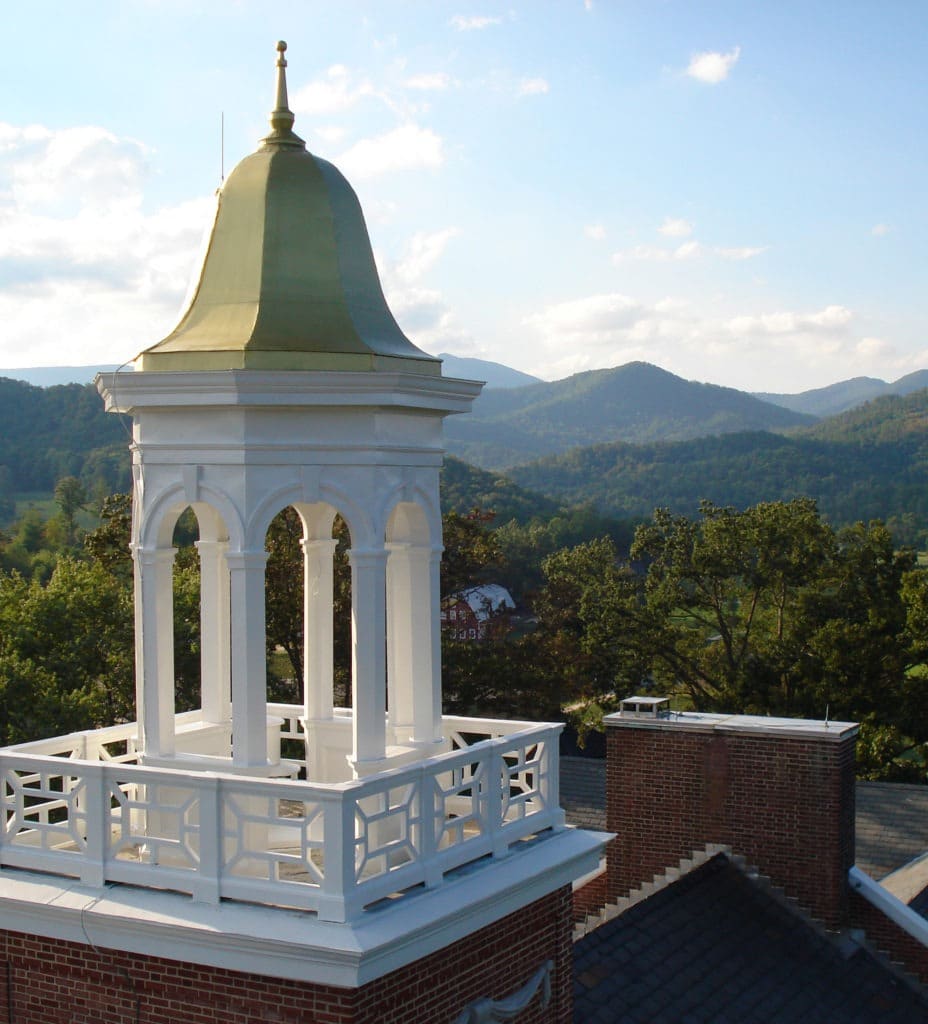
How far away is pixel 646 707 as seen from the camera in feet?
46.0

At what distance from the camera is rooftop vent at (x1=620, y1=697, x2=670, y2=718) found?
13.6m

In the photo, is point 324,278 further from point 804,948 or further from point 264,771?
point 804,948

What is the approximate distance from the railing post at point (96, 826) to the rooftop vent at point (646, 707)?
726 centimetres

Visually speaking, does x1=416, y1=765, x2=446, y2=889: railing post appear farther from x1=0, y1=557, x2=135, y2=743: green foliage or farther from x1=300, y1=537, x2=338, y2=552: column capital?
x1=0, y1=557, x2=135, y2=743: green foliage

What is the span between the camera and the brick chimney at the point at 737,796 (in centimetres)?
1284

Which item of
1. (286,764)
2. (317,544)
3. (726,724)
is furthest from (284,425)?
(726,724)

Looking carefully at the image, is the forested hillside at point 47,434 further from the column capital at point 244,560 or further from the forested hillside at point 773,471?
the column capital at point 244,560

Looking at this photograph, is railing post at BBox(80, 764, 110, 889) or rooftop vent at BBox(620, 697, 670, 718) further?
rooftop vent at BBox(620, 697, 670, 718)

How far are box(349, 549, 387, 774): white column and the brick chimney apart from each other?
18.7 ft

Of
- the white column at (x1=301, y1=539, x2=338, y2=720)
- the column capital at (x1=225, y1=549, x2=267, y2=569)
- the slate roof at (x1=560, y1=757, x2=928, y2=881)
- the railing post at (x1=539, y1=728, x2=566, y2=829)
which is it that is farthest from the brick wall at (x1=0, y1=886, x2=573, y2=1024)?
the slate roof at (x1=560, y1=757, x2=928, y2=881)

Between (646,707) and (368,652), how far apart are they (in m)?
6.45

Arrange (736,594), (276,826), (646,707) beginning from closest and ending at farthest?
(276,826), (646,707), (736,594)

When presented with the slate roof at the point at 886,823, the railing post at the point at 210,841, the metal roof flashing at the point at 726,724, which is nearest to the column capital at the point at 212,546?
the railing post at the point at 210,841

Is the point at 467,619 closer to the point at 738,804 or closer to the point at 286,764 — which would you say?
the point at 738,804
